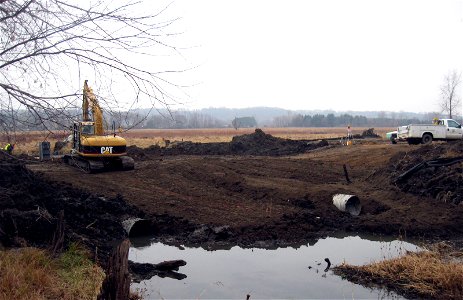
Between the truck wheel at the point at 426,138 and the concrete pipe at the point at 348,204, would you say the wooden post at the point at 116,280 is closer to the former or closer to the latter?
the concrete pipe at the point at 348,204

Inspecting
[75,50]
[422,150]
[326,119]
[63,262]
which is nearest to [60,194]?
[63,262]

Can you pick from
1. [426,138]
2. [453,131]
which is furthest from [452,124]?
[426,138]

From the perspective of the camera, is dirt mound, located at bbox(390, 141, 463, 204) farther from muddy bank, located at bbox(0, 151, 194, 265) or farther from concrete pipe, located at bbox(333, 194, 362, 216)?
muddy bank, located at bbox(0, 151, 194, 265)

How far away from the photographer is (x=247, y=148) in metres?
32.9

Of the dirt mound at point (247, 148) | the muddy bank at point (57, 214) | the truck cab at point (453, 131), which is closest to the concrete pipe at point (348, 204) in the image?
the muddy bank at point (57, 214)

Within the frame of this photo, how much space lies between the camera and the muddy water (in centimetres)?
812

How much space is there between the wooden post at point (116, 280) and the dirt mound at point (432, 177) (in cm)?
1136

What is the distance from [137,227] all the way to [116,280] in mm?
6430

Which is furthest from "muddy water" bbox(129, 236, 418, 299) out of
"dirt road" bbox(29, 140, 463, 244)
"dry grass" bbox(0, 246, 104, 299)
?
"dry grass" bbox(0, 246, 104, 299)

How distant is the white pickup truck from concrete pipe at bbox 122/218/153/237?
20915 mm

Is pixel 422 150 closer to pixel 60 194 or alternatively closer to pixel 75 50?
pixel 60 194

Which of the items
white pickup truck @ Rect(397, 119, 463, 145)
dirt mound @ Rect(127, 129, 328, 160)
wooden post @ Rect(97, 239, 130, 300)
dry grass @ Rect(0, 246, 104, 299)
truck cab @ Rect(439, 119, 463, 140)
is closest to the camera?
wooden post @ Rect(97, 239, 130, 300)

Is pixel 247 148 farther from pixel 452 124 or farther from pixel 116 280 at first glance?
pixel 116 280

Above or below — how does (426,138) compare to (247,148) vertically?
above
